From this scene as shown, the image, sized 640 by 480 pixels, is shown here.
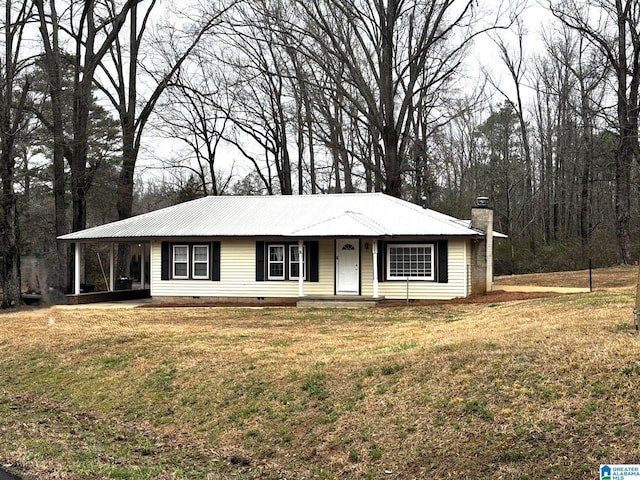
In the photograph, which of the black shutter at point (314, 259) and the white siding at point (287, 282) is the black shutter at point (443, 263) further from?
the black shutter at point (314, 259)

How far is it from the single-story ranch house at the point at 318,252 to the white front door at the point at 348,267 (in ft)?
0.11

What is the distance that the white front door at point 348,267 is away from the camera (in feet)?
76.5

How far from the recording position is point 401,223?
23266 mm

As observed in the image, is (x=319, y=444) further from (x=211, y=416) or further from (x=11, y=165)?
(x=11, y=165)

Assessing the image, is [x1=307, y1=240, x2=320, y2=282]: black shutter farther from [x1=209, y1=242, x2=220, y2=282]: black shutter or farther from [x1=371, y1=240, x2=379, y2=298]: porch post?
[x1=209, y1=242, x2=220, y2=282]: black shutter

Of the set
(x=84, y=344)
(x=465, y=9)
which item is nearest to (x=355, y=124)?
(x=465, y=9)

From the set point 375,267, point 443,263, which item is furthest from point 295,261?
point 443,263

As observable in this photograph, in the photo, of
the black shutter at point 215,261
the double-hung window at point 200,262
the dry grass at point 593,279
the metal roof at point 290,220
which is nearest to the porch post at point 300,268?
the metal roof at point 290,220

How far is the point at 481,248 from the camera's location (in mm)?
24312

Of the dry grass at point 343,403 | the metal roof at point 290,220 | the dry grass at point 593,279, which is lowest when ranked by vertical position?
the dry grass at point 343,403

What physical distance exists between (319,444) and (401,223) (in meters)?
15.9

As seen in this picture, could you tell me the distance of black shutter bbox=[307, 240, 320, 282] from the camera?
23.6 metres

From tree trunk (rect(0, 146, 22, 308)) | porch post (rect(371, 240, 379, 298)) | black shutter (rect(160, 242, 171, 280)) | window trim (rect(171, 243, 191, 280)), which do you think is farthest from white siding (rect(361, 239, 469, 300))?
tree trunk (rect(0, 146, 22, 308))

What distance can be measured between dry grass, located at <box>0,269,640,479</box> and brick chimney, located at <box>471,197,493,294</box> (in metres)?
9.60
